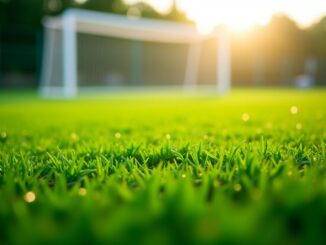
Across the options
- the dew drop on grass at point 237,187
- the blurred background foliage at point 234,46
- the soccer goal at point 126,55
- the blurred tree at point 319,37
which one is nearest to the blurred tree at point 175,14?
the blurred background foliage at point 234,46

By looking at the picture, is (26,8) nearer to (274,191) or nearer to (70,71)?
(70,71)

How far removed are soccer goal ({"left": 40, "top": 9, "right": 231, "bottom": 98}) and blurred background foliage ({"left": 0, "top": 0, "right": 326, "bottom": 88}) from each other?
134 inches

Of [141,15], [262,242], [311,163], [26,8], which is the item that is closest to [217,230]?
[262,242]

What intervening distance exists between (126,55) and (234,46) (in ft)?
30.0

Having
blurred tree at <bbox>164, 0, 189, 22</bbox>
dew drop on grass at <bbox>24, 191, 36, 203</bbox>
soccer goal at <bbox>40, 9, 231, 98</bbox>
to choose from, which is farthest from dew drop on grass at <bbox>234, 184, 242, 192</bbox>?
blurred tree at <bbox>164, 0, 189, 22</bbox>

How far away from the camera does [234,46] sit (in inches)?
813

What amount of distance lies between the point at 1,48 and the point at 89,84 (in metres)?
6.19

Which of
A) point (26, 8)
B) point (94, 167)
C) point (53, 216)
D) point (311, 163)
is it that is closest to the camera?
point (53, 216)

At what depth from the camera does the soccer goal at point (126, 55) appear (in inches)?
428

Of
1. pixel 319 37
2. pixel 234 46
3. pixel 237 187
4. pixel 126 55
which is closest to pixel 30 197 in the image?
pixel 237 187

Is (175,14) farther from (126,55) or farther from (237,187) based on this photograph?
(237,187)

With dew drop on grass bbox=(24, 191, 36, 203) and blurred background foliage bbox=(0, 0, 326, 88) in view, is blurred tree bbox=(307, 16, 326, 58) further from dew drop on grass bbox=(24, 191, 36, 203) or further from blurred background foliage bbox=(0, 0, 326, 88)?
dew drop on grass bbox=(24, 191, 36, 203)

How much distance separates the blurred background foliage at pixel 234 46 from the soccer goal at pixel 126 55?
341cm

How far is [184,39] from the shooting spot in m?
14.2
